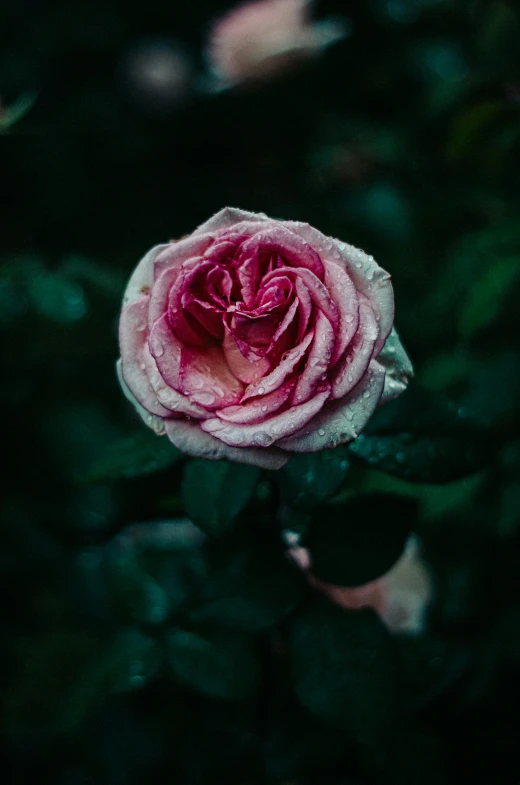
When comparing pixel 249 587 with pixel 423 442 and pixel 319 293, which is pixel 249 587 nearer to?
pixel 423 442

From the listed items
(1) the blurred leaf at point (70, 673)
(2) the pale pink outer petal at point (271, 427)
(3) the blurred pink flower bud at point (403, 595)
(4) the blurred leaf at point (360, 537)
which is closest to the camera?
(2) the pale pink outer petal at point (271, 427)

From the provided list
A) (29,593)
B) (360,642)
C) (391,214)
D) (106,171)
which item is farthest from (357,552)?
(106,171)

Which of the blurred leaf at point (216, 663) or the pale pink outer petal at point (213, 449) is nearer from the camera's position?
the pale pink outer petal at point (213, 449)

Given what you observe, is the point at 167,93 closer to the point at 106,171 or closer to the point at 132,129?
the point at 132,129

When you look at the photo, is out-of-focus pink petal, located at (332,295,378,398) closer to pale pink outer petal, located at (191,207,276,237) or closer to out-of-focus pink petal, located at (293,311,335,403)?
out-of-focus pink petal, located at (293,311,335,403)

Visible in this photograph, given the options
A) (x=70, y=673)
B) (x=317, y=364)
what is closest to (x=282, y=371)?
(x=317, y=364)

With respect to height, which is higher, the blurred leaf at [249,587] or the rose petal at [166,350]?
the rose petal at [166,350]

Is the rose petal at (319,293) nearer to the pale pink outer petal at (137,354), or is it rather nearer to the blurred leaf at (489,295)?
the pale pink outer petal at (137,354)

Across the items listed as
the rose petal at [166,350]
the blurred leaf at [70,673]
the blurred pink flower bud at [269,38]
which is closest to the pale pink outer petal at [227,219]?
the rose petal at [166,350]
